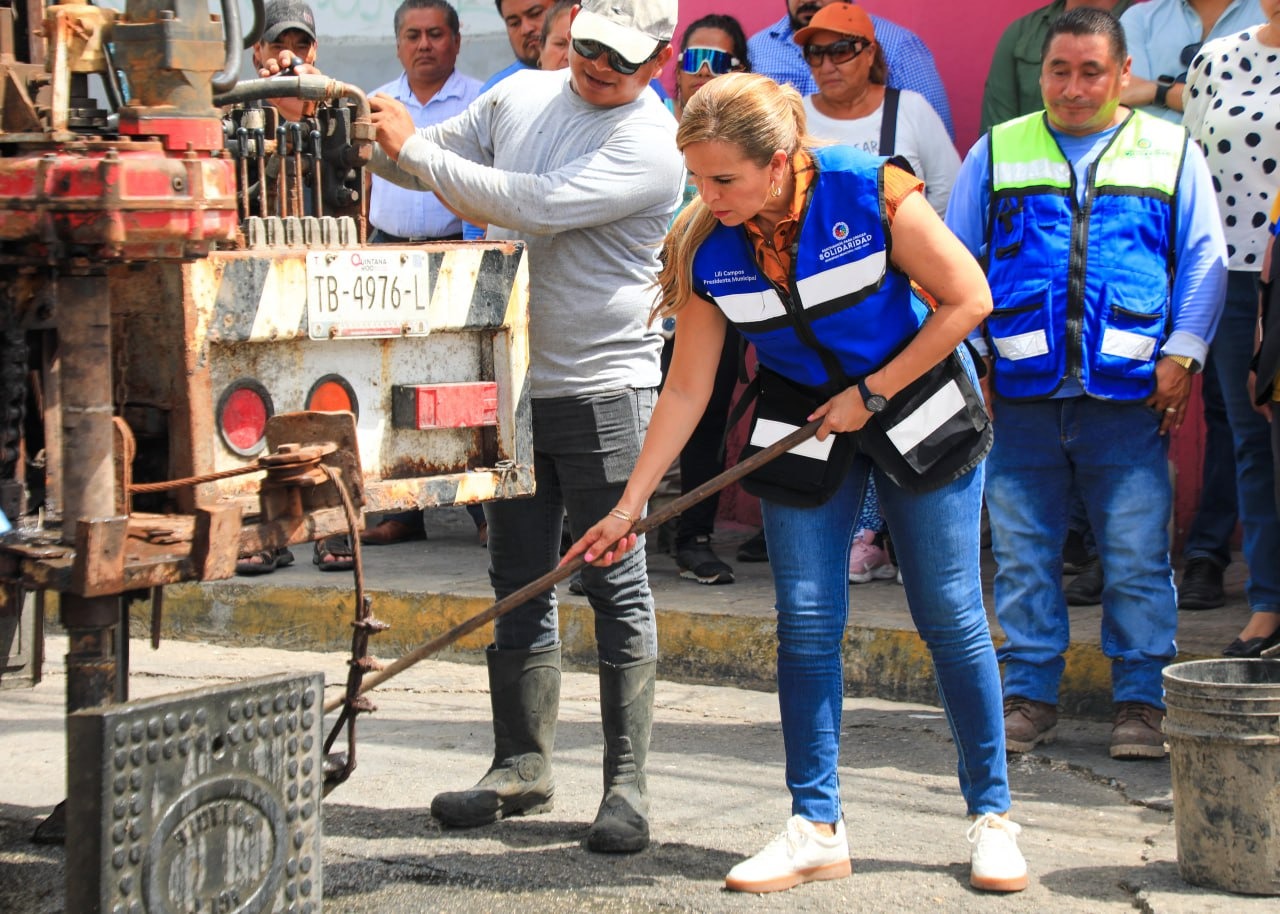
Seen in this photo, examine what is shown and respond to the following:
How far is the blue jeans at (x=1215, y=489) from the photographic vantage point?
19.9ft

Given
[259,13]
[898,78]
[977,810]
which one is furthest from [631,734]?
[898,78]

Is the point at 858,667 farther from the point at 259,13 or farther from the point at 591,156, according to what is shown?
the point at 259,13

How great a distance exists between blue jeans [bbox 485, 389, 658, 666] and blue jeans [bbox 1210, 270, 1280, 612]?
211 cm

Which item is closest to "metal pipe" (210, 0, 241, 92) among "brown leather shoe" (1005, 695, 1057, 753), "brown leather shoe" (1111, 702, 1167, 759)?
"brown leather shoe" (1005, 695, 1057, 753)

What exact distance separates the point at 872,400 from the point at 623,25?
42.4 inches

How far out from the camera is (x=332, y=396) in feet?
12.5

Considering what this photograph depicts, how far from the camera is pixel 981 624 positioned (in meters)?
3.87

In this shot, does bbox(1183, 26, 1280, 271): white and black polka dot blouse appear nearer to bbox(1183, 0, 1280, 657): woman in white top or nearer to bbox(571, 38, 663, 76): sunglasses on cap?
bbox(1183, 0, 1280, 657): woman in white top

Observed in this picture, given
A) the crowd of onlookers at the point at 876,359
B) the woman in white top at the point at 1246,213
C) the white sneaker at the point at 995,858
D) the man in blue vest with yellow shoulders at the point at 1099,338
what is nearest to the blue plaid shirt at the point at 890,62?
the crowd of onlookers at the point at 876,359

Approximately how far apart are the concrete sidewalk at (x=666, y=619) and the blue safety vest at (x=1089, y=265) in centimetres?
100

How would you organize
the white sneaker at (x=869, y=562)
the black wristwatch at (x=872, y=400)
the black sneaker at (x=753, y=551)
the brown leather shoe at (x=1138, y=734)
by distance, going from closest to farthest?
the black wristwatch at (x=872, y=400) < the brown leather shoe at (x=1138, y=734) < the white sneaker at (x=869, y=562) < the black sneaker at (x=753, y=551)

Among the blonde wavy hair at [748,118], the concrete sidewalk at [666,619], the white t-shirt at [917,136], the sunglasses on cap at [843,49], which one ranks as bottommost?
the concrete sidewalk at [666,619]

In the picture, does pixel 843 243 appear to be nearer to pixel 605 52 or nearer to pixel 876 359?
pixel 876 359

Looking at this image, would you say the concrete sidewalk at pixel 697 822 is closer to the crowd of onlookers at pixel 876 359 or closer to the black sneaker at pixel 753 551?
the crowd of onlookers at pixel 876 359
